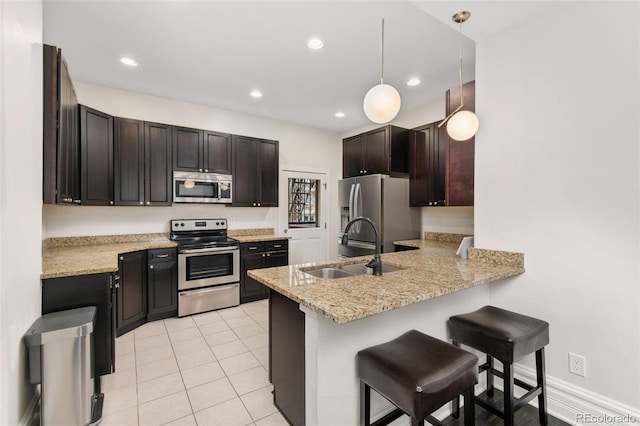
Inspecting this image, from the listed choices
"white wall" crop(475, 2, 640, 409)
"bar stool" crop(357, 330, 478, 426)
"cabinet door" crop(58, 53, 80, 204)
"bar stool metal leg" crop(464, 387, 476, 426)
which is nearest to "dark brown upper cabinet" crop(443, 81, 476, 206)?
"white wall" crop(475, 2, 640, 409)

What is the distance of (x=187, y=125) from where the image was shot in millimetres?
4113

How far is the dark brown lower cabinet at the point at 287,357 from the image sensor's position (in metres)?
1.61

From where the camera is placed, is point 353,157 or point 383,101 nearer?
point 383,101

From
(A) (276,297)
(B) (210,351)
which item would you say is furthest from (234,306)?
(A) (276,297)

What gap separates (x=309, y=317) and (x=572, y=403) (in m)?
1.84

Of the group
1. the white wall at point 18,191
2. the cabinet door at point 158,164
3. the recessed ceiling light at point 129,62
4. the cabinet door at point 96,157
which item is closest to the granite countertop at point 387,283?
the white wall at point 18,191

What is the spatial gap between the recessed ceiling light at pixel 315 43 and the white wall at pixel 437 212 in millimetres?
2117

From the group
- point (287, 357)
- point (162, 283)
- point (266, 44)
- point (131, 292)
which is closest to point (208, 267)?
point (162, 283)

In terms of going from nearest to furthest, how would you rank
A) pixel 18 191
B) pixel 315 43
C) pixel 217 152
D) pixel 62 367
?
pixel 18 191
pixel 62 367
pixel 315 43
pixel 217 152

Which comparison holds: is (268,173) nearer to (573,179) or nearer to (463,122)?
(463,122)

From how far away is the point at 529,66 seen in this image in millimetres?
2014

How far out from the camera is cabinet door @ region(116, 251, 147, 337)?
2.99m

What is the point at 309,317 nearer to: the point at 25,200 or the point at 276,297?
the point at 276,297

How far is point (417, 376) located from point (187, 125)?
4.21 m
